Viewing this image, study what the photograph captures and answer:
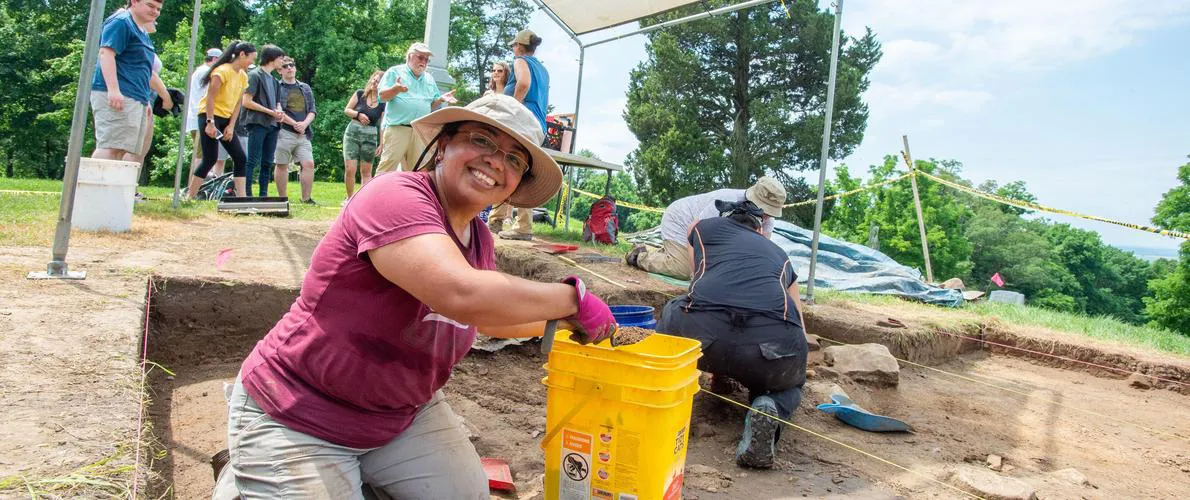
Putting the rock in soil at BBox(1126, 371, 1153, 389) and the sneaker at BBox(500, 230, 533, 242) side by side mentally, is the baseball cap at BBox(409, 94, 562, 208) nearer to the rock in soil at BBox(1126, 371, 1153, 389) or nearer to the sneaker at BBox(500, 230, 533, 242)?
the sneaker at BBox(500, 230, 533, 242)

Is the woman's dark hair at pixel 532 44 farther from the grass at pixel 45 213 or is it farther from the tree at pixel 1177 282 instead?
the tree at pixel 1177 282

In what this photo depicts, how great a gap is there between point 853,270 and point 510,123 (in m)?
8.19

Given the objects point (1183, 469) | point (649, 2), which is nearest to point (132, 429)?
point (1183, 469)

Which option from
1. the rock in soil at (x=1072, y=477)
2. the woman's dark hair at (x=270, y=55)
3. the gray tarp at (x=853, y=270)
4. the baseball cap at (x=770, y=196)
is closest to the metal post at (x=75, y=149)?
the baseball cap at (x=770, y=196)

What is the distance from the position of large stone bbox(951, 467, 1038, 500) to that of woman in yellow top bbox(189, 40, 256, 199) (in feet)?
22.4

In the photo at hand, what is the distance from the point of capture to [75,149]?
10.7ft

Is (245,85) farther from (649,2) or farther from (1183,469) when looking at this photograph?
(1183,469)

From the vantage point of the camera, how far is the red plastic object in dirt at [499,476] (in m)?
2.81

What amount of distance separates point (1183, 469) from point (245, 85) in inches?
322

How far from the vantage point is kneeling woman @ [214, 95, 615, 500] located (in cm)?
162

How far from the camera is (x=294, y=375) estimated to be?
1.80 metres

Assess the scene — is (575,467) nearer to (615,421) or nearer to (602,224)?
(615,421)

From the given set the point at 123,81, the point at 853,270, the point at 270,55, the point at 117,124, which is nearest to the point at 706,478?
the point at 117,124

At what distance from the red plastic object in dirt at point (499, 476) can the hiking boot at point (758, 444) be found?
1.13m
